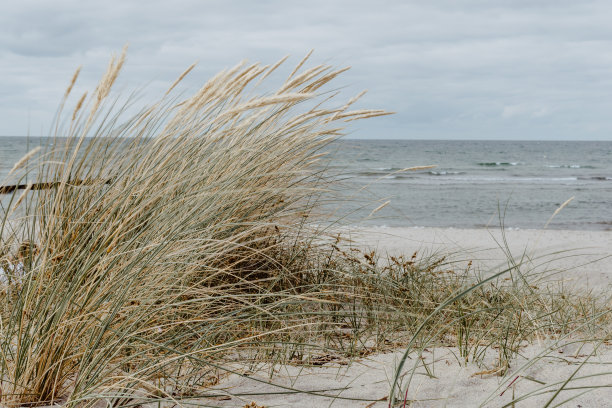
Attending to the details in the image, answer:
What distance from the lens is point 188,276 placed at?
204 centimetres

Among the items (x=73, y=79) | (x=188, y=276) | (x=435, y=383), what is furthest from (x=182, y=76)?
(x=435, y=383)

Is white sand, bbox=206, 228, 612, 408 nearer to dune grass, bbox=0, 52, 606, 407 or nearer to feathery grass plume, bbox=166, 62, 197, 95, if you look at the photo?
dune grass, bbox=0, 52, 606, 407

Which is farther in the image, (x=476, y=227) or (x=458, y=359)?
(x=476, y=227)

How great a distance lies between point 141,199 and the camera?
2.19 metres

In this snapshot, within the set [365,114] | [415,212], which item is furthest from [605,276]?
[415,212]

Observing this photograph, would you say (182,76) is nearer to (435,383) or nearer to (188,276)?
(188,276)

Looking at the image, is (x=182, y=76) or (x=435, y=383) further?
(x=182, y=76)

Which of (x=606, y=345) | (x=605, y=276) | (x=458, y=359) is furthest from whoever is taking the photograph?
(x=605, y=276)

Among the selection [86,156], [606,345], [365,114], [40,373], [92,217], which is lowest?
[606,345]

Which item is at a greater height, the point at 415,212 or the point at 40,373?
the point at 40,373

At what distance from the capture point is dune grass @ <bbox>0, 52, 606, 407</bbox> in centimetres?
167

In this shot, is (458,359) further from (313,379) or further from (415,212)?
(415,212)

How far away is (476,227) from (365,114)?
9328 mm

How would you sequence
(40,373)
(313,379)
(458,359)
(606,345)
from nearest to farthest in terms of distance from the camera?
(40,373), (313,379), (458,359), (606,345)
